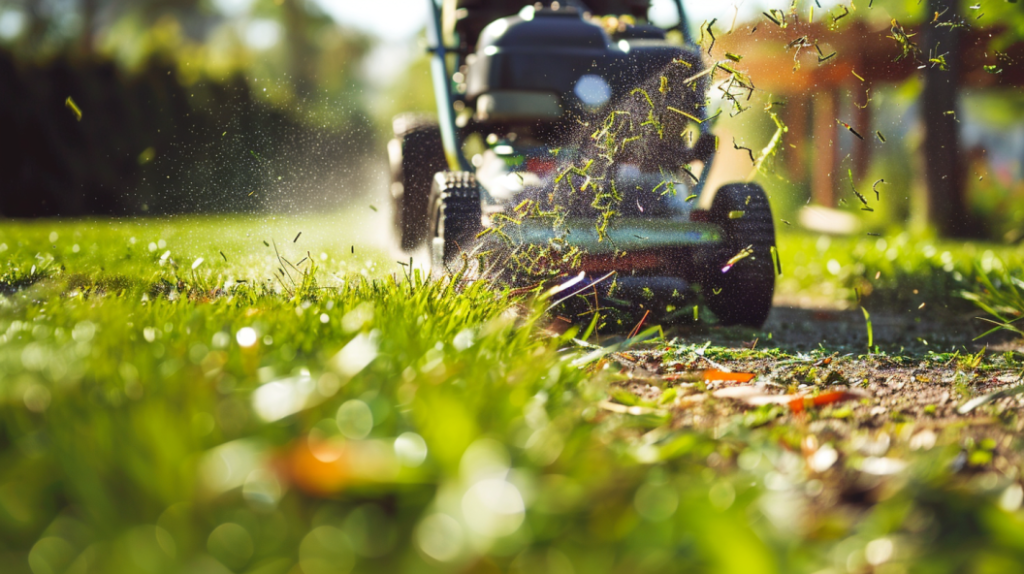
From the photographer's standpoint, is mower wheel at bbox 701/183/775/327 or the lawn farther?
mower wheel at bbox 701/183/775/327

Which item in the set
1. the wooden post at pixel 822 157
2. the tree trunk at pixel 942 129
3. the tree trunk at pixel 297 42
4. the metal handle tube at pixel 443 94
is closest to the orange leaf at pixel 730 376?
the metal handle tube at pixel 443 94

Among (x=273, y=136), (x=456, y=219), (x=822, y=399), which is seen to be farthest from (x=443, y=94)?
(x=273, y=136)

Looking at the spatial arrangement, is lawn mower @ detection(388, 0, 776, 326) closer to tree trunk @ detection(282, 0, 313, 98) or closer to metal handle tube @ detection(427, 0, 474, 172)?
metal handle tube @ detection(427, 0, 474, 172)

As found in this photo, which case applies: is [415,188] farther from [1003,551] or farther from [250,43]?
[250,43]

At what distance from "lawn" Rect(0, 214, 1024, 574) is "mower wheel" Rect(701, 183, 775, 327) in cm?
104

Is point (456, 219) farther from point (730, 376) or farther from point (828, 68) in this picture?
point (828, 68)

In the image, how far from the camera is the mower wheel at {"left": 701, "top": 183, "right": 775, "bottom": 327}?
10.2 feet

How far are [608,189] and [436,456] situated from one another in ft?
7.46

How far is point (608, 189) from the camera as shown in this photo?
10.0 ft

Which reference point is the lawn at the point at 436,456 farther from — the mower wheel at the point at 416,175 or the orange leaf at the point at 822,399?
the mower wheel at the point at 416,175

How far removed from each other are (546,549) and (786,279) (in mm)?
5166

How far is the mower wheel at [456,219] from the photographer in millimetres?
3014

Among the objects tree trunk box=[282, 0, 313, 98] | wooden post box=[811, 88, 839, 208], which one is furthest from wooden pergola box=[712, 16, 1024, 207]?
tree trunk box=[282, 0, 313, 98]

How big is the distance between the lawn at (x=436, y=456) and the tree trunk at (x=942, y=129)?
6.47 m
